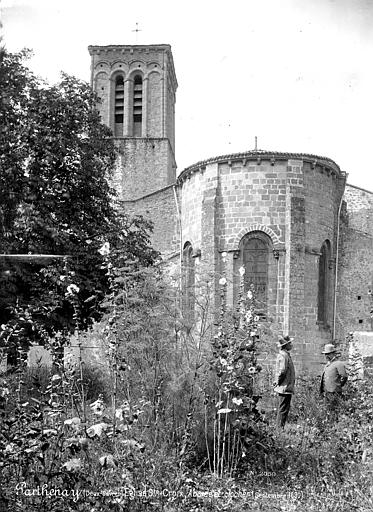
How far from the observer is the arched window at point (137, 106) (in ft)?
131

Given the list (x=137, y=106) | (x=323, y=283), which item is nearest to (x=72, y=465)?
(x=323, y=283)

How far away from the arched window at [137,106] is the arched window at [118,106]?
770 millimetres

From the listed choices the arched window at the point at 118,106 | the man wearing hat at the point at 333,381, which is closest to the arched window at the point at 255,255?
the man wearing hat at the point at 333,381

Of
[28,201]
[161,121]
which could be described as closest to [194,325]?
[28,201]

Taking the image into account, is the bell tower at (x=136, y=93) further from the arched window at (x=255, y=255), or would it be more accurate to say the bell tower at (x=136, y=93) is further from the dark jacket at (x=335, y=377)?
the dark jacket at (x=335, y=377)

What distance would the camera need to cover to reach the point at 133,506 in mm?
5562

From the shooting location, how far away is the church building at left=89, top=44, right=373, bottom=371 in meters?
20.5

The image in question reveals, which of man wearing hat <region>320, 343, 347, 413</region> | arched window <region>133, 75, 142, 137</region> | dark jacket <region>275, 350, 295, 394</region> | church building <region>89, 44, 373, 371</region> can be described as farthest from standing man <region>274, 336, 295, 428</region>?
arched window <region>133, 75, 142, 137</region>

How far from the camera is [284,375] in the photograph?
10344mm

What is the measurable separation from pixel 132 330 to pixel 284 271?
537 inches

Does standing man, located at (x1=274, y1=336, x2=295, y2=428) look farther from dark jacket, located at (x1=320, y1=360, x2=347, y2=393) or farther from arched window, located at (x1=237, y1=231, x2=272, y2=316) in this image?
arched window, located at (x1=237, y1=231, x2=272, y2=316)

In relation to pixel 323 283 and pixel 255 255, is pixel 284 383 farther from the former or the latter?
pixel 323 283

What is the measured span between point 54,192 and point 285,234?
7.57 metres

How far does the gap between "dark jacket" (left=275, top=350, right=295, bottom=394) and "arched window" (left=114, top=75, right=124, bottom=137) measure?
31142 mm
